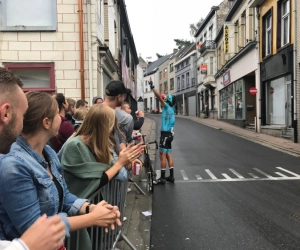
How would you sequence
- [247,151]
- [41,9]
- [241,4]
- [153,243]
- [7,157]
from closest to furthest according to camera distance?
[7,157]
[153,243]
[41,9]
[247,151]
[241,4]

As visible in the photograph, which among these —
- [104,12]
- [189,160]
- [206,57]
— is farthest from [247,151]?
[206,57]

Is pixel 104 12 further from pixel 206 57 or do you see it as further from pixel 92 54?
pixel 206 57

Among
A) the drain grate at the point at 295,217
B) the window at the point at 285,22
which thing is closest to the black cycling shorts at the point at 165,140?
the drain grate at the point at 295,217

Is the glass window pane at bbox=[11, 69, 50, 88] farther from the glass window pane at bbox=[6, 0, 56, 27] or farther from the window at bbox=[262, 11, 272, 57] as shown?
the window at bbox=[262, 11, 272, 57]

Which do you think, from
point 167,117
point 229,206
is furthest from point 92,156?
point 167,117

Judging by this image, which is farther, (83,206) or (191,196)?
(191,196)

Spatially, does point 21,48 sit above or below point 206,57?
below

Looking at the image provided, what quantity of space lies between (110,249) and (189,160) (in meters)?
7.13

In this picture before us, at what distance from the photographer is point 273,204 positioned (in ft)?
17.5

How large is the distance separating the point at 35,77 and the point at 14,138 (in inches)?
351

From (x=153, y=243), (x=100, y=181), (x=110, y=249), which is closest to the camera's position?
(x=100, y=181)

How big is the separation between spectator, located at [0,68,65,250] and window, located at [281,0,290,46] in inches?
638

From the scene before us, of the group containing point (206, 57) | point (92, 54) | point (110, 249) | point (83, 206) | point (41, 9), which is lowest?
point (110, 249)

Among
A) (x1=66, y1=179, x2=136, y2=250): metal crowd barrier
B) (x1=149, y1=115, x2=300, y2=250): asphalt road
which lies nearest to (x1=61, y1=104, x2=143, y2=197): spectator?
(x1=66, y1=179, x2=136, y2=250): metal crowd barrier
